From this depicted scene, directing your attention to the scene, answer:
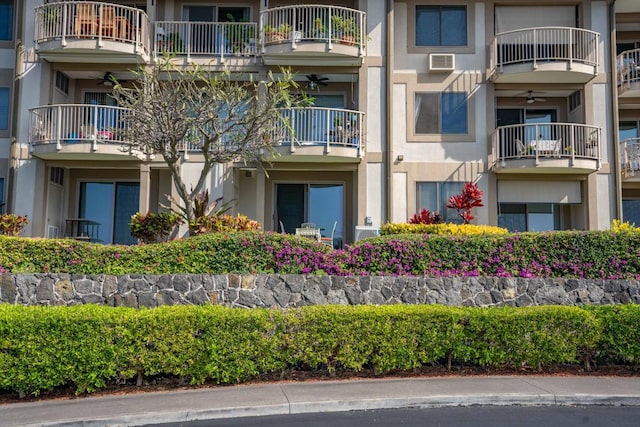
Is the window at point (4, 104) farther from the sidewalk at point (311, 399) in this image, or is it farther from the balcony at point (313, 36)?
the sidewalk at point (311, 399)

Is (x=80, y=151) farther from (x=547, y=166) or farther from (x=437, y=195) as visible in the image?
(x=547, y=166)

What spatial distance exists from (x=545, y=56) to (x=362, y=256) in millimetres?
10146

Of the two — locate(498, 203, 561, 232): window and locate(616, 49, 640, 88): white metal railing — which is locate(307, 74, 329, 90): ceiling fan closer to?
locate(498, 203, 561, 232): window

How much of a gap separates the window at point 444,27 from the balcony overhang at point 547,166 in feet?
14.0

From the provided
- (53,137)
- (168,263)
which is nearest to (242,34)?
(53,137)

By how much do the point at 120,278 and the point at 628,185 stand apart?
15110mm

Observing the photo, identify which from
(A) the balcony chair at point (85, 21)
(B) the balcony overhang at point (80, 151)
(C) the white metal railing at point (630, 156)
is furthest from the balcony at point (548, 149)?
(A) the balcony chair at point (85, 21)

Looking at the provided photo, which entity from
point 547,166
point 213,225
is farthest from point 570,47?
point 213,225

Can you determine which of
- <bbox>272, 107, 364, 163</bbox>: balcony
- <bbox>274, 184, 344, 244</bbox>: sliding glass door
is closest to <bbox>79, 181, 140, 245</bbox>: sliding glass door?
<bbox>274, 184, 344, 244</bbox>: sliding glass door

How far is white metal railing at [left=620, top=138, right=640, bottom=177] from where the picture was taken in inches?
627

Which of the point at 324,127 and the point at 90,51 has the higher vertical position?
the point at 90,51

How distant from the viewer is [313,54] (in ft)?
50.5

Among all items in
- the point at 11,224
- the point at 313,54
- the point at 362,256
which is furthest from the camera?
the point at 313,54

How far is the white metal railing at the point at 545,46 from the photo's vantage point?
51.7 ft
